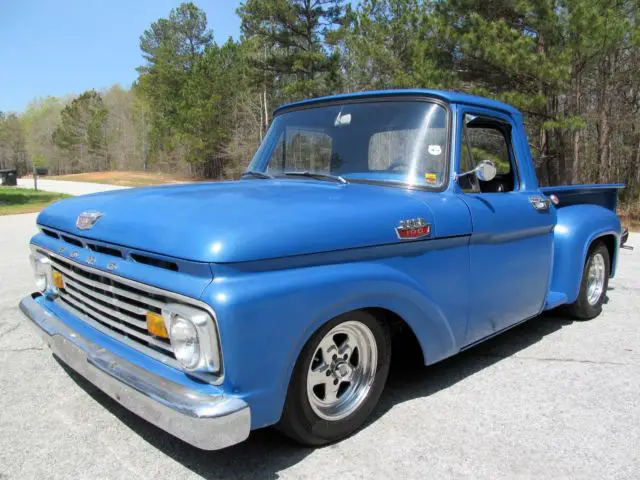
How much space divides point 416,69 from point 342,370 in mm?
14367

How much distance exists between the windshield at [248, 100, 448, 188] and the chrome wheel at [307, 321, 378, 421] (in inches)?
41.6

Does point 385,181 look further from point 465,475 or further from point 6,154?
point 6,154

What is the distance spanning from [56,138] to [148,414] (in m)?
78.8

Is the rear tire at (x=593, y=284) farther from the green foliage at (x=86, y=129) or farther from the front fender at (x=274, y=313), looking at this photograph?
the green foliage at (x=86, y=129)

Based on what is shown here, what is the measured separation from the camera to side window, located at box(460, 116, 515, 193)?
11.0 ft

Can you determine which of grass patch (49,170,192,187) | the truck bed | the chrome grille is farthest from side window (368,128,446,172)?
grass patch (49,170,192,187)

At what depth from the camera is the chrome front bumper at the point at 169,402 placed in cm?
205

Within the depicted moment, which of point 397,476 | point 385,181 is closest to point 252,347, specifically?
point 397,476

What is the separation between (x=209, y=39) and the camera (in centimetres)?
4856

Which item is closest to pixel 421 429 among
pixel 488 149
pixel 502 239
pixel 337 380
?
pixel 337 380

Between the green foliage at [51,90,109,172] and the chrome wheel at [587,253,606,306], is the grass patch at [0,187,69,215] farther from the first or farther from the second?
the green foliage at [51,90,109,172]

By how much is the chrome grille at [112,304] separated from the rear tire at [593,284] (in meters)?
3.79

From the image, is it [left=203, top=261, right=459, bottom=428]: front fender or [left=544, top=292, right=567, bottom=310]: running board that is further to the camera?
[left=544, top=292, right=567, bottom=310]: running board

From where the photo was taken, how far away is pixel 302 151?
12.4 ft
